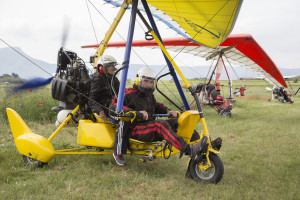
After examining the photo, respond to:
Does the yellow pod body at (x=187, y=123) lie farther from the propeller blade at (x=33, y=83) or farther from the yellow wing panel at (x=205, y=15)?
the propeller blade at (x=33, y=83)

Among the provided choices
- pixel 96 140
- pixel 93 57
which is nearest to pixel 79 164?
pixel 96 140

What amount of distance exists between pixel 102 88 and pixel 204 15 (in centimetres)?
187

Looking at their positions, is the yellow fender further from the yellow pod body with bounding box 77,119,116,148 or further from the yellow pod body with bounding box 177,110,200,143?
the yellow pod body with bounding box 177,110,200,143

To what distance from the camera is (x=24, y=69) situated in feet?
12.9

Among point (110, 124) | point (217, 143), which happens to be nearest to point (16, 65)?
point (110, 124)

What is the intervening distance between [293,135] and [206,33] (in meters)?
3.88

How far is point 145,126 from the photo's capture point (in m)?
3.38

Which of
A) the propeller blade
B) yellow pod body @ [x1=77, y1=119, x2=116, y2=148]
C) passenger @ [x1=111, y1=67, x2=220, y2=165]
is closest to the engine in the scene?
the propeller blade

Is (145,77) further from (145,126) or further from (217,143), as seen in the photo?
(217,143)

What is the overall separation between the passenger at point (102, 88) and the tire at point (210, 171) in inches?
57.1

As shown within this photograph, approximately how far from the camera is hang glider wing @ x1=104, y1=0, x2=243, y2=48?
3.31m

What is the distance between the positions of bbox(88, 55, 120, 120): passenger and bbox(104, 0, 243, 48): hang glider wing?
1125 mm

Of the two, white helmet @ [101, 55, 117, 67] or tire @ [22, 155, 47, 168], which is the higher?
white helmet @ [101, 55, 117, 67]

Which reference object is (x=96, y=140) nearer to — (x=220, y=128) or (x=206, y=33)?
(x=206, y=33)
